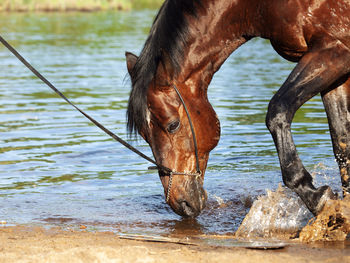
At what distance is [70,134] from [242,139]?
2.39m

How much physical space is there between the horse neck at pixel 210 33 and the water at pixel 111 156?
129 cm

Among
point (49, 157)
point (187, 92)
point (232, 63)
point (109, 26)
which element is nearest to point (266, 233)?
point (187, 92)

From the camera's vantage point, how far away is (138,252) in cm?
378

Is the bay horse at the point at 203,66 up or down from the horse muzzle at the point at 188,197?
up

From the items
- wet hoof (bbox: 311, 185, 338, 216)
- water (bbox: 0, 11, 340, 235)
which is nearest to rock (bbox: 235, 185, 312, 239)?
water (bbox: 0, 11, 340, 235)

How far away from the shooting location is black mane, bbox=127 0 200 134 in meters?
4.49

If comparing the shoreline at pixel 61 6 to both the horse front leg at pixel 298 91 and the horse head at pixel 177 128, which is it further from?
the horse front leg at pixel 298 91

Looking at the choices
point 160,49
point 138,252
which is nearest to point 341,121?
point 160,49

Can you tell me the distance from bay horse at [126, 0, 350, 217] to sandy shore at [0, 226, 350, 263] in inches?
24.8

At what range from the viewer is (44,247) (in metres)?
4.05

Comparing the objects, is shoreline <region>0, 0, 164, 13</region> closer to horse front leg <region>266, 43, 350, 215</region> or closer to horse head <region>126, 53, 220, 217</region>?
horse head <region>126, 53, 220, 217</region>

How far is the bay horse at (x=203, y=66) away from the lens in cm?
427

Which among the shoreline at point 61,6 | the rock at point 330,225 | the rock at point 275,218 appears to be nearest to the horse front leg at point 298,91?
the rock at point 330,225

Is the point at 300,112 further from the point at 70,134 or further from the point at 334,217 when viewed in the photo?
the point at 334,217
